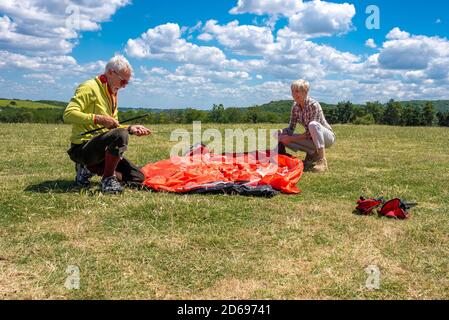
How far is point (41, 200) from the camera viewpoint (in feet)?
20.5

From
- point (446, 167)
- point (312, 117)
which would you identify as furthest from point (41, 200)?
point (446, 167)

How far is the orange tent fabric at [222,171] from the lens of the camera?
7.24m

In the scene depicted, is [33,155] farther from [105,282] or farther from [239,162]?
[105,282]

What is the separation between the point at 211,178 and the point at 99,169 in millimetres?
1809

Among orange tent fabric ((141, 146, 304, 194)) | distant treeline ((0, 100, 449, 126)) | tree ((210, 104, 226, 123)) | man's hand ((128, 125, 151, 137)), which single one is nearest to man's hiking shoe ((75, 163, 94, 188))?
orange tent fabric ((141, 146, 304, 194))

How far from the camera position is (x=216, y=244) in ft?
15.8

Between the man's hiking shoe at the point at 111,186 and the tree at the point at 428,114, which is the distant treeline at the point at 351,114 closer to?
the tree at the point at 428,114

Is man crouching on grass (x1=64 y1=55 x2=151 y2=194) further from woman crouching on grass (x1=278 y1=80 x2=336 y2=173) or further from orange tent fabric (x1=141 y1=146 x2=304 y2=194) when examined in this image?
woman crouching on grass (x1=278 y1=80 x2=336 y2=173)

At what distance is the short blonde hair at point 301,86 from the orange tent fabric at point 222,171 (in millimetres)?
1390

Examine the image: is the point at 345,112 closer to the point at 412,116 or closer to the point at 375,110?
the point at 375,110

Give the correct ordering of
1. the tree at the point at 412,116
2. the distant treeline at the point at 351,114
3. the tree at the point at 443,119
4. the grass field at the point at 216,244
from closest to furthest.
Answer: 1. the grass field at the point at 216,244
2. the distant treeline at the point at 351,114
3. the tree at the point at 443,119
4. the tree at the point at 412,116

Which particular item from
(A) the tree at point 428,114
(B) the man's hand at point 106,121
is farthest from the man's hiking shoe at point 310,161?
(A) the tree at point 428,114

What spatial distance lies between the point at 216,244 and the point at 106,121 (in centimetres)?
284

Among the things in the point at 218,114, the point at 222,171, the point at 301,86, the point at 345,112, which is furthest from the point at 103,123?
the point at 345,112
